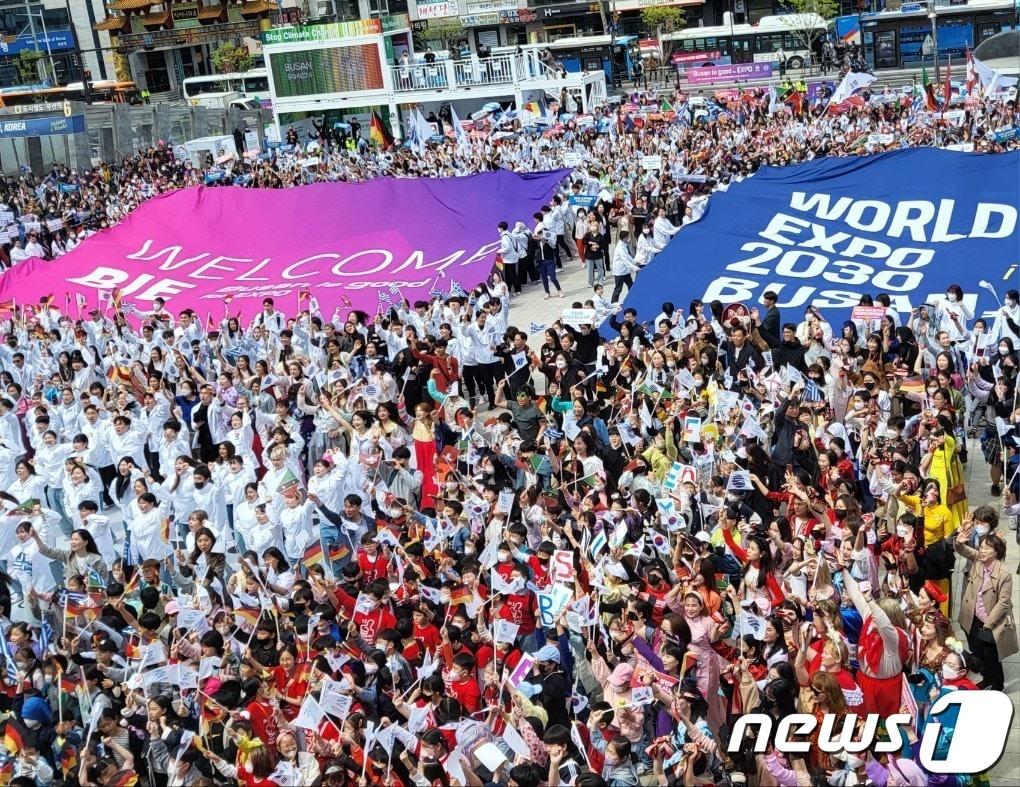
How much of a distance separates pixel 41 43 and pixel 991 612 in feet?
238

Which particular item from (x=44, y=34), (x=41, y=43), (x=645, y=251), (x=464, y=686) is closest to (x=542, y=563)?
(x=464, y=686)

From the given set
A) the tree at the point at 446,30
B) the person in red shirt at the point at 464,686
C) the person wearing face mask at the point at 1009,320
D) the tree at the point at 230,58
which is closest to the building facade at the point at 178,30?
the tree at the point at 230,58

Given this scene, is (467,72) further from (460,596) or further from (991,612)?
(991,612)

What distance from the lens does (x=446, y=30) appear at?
227ft

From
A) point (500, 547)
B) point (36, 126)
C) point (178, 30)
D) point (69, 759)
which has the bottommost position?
point (69, 759)

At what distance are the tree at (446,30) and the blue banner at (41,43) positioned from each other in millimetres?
19473

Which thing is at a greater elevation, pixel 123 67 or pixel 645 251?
pixel 123 67

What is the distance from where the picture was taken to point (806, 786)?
22.9 feet

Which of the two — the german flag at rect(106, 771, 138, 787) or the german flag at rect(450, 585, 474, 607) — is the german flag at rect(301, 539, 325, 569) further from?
the german flag at rect(106, 771, 138, 787)

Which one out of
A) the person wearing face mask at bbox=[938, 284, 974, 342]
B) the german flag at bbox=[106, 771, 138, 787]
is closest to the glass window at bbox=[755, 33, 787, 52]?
the person wearing face mask at bbox=[938, 284, 974, 342]

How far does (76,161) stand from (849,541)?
37576 millimetres

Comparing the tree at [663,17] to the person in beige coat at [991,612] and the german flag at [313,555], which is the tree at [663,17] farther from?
the person in beige coat at [991,612]

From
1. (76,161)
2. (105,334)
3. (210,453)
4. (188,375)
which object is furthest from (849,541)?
(76,161)

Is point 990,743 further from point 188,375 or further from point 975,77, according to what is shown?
point 975,77
